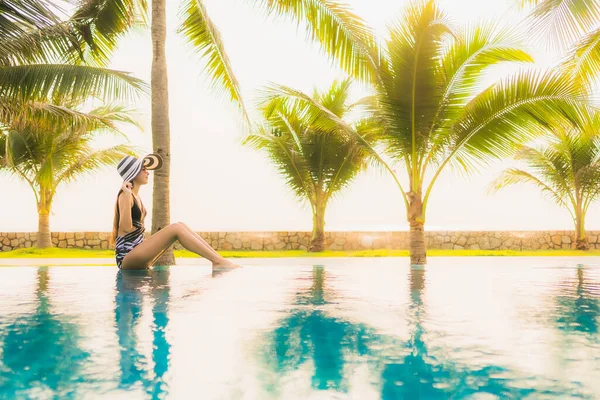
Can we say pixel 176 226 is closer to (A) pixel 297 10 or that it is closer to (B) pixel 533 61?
(A) pixel 297 10

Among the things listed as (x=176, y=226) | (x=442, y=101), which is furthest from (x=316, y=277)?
(x=442, y=101)

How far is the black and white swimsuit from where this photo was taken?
577 cm

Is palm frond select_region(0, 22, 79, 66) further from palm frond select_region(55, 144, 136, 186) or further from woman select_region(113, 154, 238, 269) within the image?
palm frond select_region(55, 144, 136, 186)

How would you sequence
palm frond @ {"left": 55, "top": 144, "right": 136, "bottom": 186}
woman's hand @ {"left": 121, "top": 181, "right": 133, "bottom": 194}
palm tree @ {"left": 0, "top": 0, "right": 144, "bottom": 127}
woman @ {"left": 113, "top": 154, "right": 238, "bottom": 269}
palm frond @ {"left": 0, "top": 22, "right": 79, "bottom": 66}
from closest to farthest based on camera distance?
woman's hand @ {"left": 121, "top": 181, "right": 133, "bottom": 194} → woman @ {"left": 113, "top": 154, "right": 238, "bottom": 269} → palm frond @ {"left": 0, "top": 22, "right": 79, "bottom": 66} → palm tree @ {"left": 0, "top": 0, "right": 144, "bottom": 127} → palm frond @ {"left": 55, "top": 144, "right": 136, "bottom": 186}

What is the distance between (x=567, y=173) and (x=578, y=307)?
1589 centimetres

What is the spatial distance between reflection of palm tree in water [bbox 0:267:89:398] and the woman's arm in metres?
2.55

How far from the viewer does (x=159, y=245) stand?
19.0ft

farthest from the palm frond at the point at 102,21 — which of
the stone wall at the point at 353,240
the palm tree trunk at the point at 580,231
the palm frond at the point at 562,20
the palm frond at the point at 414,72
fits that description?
the palm tree trunk at the point at 580,231

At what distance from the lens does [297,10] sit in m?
9.44

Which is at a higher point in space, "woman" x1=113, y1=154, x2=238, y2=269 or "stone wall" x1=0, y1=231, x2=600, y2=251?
"woman" x1=113, y1=154, x2=238, y2=269

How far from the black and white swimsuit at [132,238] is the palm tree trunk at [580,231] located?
1663 centimetres

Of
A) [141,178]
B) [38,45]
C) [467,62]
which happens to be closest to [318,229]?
[467,62]

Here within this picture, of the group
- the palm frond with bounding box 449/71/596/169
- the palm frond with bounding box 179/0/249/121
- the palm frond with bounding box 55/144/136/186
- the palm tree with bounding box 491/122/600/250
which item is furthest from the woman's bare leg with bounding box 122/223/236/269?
the palm tree with bounding box 491/122/600/250

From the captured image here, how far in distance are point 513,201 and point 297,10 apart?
13509 millimetres
